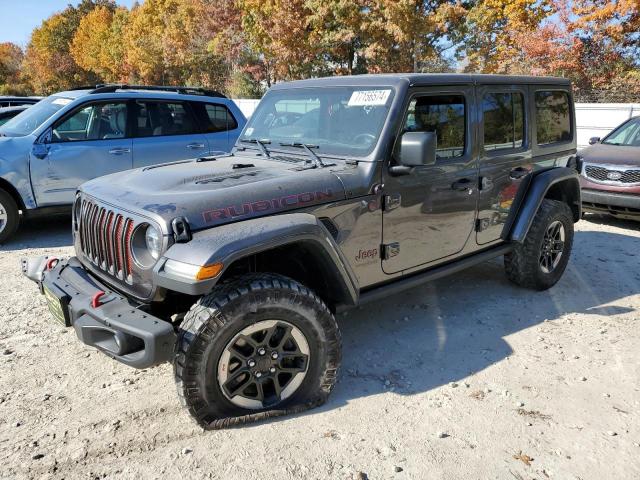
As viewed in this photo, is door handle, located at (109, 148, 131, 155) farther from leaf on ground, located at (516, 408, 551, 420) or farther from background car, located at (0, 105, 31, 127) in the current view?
leaf on ground, located at (516, 408, 551, 420)

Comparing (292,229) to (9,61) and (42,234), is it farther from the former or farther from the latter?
(9,61)

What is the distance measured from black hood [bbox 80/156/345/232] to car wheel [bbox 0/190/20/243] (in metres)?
3.50

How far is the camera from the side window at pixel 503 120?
14.0ft

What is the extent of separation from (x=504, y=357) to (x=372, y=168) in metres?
1.70

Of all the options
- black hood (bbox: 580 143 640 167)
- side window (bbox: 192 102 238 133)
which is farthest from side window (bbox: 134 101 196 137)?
black hood (bbox: 580 143 640 167)

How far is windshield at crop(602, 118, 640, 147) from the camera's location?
857 cm

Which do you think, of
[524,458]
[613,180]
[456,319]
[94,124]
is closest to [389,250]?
[456,319]

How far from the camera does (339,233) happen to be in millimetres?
3289

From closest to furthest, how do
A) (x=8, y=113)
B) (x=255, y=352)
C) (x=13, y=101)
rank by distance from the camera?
(x=255, y=352) → (x=8, y=113) → (x=13, y=101)

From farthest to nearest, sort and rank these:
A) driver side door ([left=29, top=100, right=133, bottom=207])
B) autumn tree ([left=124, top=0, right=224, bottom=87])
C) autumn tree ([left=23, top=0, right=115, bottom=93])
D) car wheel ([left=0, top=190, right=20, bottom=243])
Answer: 1. autumn tree ([left=23, top=0, right=115, bottom=93])
2. autumn tree ([left=124, top=0, right=224, bottom=87])
3. driver side door ([left=29, top=100, right=133, bottom=207])
4. car wheel ([left=0, top=190, right=20, bottom=243])

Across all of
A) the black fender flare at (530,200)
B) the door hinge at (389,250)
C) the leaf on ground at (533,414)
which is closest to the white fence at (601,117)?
the black fender flare at (530,200)

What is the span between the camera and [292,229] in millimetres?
2869

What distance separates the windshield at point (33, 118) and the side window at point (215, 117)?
1.73 meters

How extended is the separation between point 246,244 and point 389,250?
123 centimetres
